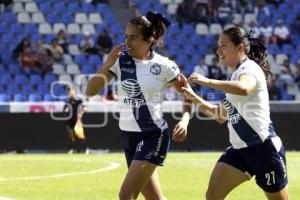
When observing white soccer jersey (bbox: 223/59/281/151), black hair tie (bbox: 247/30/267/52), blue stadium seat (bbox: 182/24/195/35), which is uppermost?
black hair tie (bbox: 247/30/267/52)

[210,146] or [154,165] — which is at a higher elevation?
[154,165]

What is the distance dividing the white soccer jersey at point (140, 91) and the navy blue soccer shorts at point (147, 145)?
0.19ft

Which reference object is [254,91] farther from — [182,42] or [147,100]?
[182,42]

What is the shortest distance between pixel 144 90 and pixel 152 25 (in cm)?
63

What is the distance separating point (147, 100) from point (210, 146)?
50.4ft

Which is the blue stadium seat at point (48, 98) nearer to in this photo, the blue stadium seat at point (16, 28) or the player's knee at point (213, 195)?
the blue stadium seat at point (16, 28)

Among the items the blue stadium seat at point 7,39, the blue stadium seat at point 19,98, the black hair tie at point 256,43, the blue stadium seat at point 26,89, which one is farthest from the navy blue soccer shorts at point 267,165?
the blue stadium seat at point 7,39

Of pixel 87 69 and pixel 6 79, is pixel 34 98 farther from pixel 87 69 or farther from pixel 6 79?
pixel 87 69

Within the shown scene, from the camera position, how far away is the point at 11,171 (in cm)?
1540

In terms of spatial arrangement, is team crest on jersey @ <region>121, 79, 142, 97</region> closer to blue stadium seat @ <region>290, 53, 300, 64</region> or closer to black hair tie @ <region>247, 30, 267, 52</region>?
black hair tie @ <region>247, 30, 267, 52</region>

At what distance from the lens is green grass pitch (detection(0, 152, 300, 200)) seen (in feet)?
38.4

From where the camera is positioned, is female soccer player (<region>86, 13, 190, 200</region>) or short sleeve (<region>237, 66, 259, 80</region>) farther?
female soccer player (<region>86, 13, 190, 200</region>)

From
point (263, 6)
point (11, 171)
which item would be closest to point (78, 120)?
point (11, 171)

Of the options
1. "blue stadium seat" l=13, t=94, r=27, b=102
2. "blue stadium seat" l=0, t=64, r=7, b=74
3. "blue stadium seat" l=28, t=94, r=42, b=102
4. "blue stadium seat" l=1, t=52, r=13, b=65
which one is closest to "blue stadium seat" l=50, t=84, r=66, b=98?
"blue stadium seat" l=28, t=94, r=42, b=102
